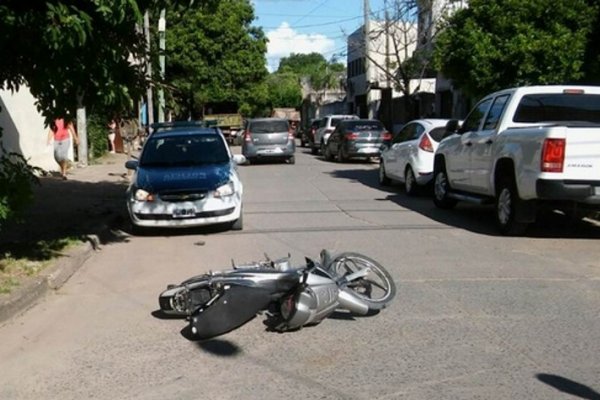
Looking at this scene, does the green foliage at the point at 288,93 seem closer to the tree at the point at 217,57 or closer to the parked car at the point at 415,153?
the tree at the point at 217,57

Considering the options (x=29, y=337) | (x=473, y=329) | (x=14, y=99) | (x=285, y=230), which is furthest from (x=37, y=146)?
(x=473, y=329)

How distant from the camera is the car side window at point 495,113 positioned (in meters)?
11.5

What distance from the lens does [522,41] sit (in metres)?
14.5

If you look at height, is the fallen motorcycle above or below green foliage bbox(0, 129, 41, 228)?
below

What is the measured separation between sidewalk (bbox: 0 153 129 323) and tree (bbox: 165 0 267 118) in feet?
89.5

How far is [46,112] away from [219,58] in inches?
1616

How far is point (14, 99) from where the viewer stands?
19266mm

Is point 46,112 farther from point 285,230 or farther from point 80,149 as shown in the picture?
point 80,149

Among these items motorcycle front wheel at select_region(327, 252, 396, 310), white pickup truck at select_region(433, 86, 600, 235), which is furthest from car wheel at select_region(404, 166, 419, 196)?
motorcycle front wheel at select_region(327, 252, 396, 310)

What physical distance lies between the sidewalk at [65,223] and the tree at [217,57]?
2728 cm

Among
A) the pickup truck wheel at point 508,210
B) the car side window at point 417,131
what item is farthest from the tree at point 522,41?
the pickup truck wheel at point 508,210

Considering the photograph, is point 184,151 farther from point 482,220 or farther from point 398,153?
point 398,153

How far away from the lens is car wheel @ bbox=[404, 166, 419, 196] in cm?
1593

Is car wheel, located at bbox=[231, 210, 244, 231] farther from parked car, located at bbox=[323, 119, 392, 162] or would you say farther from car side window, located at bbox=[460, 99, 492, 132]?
parked car, located at bbox=[323, 119, 392, 162]
